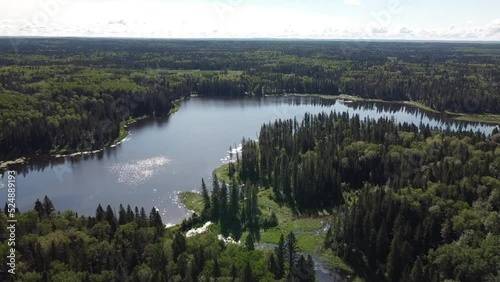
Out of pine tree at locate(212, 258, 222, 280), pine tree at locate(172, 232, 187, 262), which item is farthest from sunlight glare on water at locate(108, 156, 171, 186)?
pine tree at locate(212, 258, 222, 280)

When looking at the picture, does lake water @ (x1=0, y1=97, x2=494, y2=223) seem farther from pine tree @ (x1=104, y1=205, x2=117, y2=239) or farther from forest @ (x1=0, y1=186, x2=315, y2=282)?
forest @ (x1=0, y1=186, x2=315, y2=282)

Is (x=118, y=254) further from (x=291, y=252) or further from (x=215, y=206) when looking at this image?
(x=215, y=206)

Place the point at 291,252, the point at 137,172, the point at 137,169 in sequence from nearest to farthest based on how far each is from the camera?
the point at 291,252 < the point at 137,172 < the point at 137,169

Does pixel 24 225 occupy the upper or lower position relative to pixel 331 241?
upper

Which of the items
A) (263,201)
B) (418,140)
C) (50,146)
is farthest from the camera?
(50,146)

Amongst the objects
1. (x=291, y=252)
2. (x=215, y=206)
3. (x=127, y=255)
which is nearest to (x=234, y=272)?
(x=291, y=252)

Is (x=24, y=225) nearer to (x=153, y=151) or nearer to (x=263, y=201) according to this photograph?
(x=263, y=201)

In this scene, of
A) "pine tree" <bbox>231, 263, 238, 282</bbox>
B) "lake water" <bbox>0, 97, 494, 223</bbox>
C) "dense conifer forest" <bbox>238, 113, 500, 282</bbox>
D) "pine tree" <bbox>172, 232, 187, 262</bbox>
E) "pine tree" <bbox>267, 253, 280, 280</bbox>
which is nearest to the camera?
"pine tree" <bbox>231, 263, 238, 282</bbox>

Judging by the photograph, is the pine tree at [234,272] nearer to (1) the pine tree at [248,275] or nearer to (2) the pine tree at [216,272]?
(1) the pine tree at [248,275]

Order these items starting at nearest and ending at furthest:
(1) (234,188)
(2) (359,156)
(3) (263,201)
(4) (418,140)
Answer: (1) (234,188), (3) (263,201), (2) (359,156), (4) (418,140)

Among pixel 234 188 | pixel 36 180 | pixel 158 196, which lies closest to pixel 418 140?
pixel 234 188

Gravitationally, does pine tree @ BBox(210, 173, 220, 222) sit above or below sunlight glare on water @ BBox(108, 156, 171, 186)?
above
